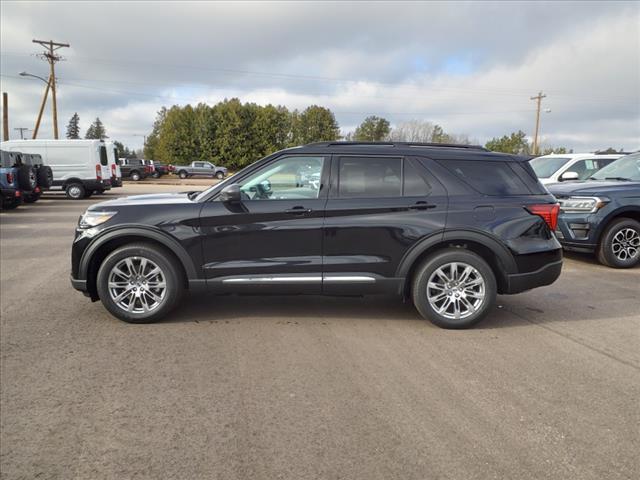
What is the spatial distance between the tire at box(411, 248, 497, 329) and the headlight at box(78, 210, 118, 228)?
3.06 m

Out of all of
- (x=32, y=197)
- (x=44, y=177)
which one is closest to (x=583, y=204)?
(x=44, y=177)

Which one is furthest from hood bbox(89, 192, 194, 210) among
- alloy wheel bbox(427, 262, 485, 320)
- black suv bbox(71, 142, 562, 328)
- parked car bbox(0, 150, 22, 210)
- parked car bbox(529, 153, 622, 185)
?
parked car bbox(0, 150, 22, 210)

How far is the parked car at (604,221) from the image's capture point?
7.47 meters

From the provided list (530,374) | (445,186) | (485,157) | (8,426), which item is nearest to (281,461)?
(8,426)

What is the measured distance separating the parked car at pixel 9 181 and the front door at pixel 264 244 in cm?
1353

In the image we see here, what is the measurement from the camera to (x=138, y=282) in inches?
188

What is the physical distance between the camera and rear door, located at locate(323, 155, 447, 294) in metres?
4.68

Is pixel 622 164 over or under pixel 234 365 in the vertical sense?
over

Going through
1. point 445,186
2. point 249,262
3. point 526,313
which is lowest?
point 526,313

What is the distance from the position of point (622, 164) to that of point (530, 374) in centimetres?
690

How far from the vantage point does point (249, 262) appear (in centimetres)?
470

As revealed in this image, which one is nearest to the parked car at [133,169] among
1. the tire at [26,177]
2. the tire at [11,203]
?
the tire at [26,177]

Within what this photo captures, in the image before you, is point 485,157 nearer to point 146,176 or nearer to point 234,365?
point 234,365

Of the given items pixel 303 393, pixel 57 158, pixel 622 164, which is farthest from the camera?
pixel 57 158
